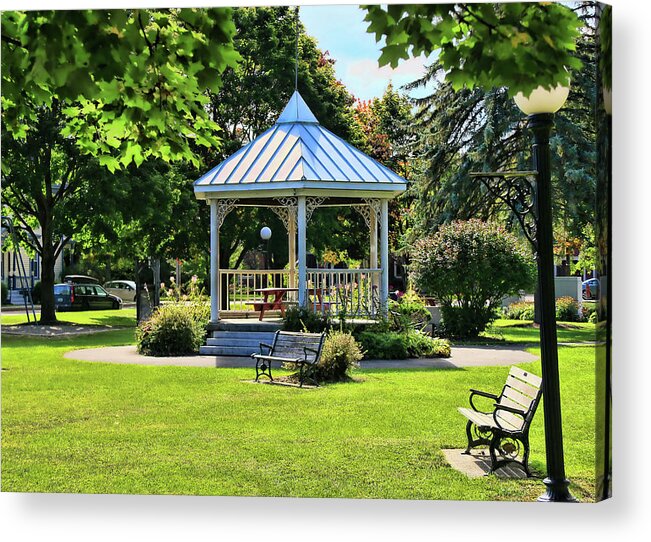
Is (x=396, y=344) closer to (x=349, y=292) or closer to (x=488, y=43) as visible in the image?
(x=349, y=292)

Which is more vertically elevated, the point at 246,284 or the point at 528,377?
the point at 246,284

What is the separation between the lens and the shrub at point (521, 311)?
9961 millimetres

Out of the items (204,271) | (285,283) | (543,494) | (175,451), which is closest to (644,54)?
(543,494)

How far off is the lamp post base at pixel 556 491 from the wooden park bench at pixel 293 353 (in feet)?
12.8

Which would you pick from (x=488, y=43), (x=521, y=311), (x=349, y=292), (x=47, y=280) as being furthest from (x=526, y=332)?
(x=47, y=280)

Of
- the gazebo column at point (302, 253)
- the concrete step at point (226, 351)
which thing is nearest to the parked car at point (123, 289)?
the concrete step at point (226, 351)

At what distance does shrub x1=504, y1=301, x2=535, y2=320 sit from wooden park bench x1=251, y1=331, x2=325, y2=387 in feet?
7.01

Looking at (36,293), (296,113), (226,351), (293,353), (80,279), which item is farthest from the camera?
(226,351)

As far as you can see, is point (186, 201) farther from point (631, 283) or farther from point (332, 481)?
point (631, 283)

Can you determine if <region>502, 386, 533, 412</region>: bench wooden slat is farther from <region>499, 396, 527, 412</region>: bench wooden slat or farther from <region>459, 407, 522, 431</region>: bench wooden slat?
<region>459, 407, 522, 431</region>: bench wooden slat

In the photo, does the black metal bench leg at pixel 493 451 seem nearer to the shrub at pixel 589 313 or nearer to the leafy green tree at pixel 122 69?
the shrub at pixel 589 313

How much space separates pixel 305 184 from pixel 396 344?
244 cm

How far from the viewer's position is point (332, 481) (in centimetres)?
688

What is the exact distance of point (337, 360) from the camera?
1030 cm
